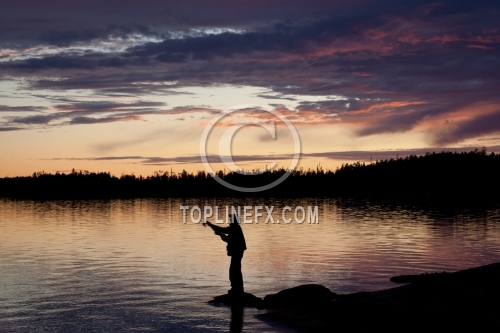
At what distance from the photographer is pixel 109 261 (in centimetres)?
3538

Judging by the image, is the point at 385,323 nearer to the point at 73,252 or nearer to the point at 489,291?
the point at 489,291

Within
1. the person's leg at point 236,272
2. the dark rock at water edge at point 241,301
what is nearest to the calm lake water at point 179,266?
the dark rock at water edge at point 241,301

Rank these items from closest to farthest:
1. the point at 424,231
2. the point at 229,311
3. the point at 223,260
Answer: the point at 229,311
the point at 223,260
the point at 424,231

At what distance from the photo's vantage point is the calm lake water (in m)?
19.5

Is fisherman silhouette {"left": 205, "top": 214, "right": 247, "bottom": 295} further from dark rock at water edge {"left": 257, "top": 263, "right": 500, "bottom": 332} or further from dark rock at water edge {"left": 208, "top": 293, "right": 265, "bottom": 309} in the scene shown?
dark rock at water edge {"left": 257, "top": 263, "right": 500, "bottom": 332}

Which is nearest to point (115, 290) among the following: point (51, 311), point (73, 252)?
point (51, 311)

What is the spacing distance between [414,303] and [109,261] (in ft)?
73.5

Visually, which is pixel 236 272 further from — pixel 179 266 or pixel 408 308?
pixel 179 266

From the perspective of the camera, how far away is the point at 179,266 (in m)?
32.3

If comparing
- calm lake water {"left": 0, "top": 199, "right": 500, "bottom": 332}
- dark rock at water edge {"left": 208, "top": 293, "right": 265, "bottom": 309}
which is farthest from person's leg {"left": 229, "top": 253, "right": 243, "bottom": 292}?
calm lake water {"left": 0, "top": 199, "right": 500, "bottom": 332}

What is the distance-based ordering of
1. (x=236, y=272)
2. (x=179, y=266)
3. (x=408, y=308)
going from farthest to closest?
1. (x=179, y=266)
2. (x=236, y=272)
3. (x=408, y=308)

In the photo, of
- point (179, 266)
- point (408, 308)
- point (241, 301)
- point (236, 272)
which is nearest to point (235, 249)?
point (236, 272)

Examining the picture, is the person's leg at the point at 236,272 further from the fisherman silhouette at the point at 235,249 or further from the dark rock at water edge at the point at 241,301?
the dark rock at water edge at the point at 241,301

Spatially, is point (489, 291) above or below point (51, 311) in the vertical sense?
above
